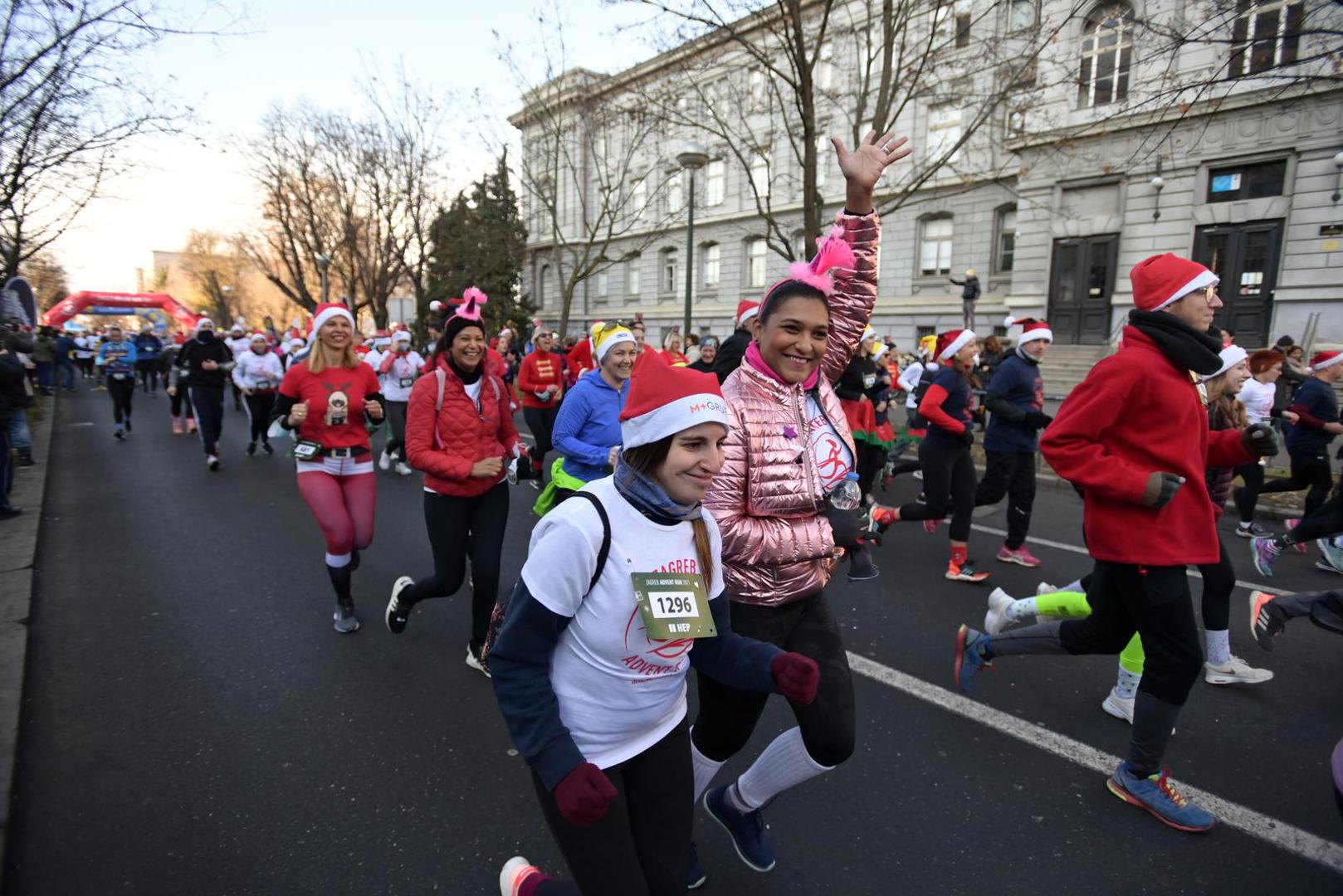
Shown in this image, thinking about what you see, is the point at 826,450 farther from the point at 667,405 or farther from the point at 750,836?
the point at 750,836

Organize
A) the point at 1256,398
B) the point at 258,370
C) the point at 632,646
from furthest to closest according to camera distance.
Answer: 1. the point at 258,370
2. the point at 1256,398
3. the point at 632,646

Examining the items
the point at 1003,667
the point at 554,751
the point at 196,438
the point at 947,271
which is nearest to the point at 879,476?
the point at 1003,667

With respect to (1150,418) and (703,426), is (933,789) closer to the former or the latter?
(1150,418)

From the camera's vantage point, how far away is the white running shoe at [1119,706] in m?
3.63

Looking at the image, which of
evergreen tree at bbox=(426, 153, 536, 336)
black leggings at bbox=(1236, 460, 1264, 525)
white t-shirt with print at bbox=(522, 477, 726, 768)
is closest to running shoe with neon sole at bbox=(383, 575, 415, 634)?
white t-shirt with print at bbox=(522, 477, 726, 768)

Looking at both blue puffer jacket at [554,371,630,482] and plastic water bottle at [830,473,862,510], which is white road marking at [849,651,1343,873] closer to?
plastic water bottle at [830,473,862,510]

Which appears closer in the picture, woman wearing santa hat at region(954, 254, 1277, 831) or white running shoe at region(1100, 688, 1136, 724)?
woman wearing santa hat at region(954, 254, 1277, 831)

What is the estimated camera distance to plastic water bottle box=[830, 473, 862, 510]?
2.54 metres

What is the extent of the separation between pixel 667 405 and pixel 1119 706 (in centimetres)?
321

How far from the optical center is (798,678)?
5.82ft

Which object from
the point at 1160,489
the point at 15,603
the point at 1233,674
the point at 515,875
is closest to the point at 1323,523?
the point at 1233,674

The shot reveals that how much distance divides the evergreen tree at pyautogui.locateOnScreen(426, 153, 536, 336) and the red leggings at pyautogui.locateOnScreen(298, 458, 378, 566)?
115ft

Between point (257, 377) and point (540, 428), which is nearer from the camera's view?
point (540, 428)

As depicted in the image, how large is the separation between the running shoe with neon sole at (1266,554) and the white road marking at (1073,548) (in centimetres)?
23
